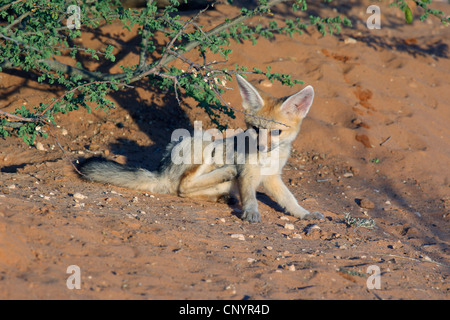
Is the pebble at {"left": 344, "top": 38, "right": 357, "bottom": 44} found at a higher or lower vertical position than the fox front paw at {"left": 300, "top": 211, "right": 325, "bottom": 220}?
higher

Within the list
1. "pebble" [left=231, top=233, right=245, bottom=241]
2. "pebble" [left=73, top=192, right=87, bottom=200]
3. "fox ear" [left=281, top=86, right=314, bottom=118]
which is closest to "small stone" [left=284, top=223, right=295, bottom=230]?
"pebble" [left=231, top=233, right=245, bottom=241]

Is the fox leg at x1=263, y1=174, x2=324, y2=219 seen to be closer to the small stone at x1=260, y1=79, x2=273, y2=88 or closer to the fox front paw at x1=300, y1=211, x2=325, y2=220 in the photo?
the fox front paw at x1=300, y1=211, x2=325, y2=220

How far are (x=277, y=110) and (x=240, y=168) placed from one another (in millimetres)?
696

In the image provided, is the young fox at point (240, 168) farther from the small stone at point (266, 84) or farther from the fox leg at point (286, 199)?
the small stone at point (266, 84)

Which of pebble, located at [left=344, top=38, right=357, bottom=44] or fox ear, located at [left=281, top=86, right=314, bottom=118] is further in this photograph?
pebble, located at [left=344, top=38, right=357, bottom=44]

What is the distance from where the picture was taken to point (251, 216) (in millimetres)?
4363

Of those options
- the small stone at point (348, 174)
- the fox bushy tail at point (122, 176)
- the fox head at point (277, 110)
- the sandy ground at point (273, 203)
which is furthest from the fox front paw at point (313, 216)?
the small stone at point (348, 174)

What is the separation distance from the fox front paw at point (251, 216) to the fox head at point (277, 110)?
2.47 feet

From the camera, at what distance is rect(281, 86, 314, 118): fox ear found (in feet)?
14.5

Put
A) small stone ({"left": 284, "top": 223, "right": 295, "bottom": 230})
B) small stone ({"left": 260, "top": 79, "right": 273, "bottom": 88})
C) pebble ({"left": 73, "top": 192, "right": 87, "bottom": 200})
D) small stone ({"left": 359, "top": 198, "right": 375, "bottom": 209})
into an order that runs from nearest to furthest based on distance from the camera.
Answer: pebble ({"left": 73, "top": 192, "right": 87, "bottom": 200}) → small stone ({"left": 284, "top": 223, "right": 295, "bottom": 230}) → small stone ({"left": 359, "top": 198, "right": 375, "bottom": 209}) → small stone ({"left": 260, "top": 79, "right": 273, "bottom": 88})

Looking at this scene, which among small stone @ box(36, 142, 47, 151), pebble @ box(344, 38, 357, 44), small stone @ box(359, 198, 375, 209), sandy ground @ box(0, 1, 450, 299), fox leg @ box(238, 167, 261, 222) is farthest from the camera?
pebble @ box(344, 38, 357, 44)

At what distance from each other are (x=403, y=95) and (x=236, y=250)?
5215 mm

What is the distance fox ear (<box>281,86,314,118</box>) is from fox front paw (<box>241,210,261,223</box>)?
3.37 feet
